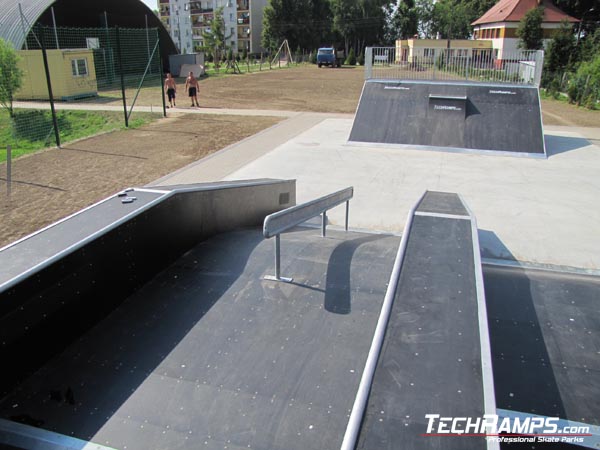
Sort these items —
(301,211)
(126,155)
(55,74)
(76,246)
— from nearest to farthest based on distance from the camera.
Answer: (76,246), (301,211), (126,155), (55,74)

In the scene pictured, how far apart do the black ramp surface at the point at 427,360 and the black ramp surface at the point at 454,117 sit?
396 inches

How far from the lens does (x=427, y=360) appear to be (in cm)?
250

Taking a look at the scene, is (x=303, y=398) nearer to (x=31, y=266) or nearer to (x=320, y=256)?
(x=31, y=266)

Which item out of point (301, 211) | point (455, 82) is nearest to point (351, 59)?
point (455, 82)

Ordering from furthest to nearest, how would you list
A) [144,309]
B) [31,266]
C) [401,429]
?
[144,309]
[31,266]
[401,429]

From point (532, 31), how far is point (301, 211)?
4253 cm

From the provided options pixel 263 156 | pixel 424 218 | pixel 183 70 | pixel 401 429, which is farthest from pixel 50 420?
pixel 183 70

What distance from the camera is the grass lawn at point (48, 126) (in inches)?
574

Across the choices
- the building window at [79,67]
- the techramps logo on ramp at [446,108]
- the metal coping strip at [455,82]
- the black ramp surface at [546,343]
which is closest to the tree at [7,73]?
the building window at [79,67]

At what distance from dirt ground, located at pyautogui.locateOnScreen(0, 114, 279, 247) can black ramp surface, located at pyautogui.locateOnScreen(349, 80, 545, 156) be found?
4303 millimetres

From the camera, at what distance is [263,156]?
12008 mm

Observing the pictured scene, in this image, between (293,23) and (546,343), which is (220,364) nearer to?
(546,343)

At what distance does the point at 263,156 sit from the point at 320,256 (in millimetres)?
7313

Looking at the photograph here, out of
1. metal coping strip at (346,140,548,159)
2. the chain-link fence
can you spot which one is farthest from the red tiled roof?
metal coping strip at (346,140,548,159)
